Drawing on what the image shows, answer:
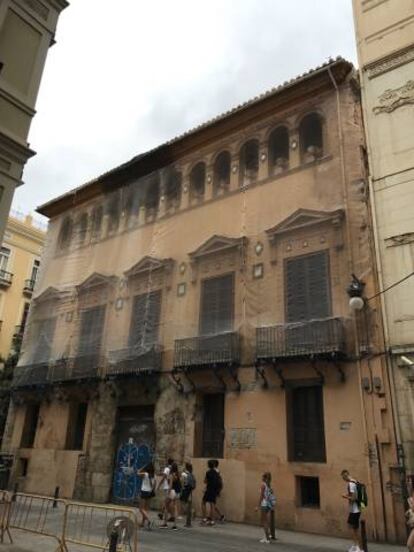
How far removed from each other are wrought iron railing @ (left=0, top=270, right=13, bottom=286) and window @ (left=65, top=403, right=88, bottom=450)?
608 inches

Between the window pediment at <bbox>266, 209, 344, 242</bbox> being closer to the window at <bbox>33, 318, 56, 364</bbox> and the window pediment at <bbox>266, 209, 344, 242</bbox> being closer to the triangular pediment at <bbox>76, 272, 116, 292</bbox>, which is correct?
the triangular pediment at <bbox>76, 272, 116, 292</bbox>

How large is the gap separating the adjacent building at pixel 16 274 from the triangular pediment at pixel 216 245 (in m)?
17.4

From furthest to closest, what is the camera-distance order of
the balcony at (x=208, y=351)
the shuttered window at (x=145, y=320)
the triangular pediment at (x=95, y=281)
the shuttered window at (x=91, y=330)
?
the triangular pediment at (x=95, y=281)
the shuttered window at (x=91, y=330)
the shuttered window at (x=145, y=320)
the balcony at (x=208, y=351)

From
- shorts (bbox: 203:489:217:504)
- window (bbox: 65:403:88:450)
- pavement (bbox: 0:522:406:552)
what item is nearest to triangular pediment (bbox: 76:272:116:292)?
window (bbox: 65:403:88:450)

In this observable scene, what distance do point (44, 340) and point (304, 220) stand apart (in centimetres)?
1228

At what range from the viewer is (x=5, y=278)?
3194 cm

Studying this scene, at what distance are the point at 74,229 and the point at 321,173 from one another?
1241 cm

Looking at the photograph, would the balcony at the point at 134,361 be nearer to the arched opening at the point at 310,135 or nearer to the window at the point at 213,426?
the window at the point at 213,426

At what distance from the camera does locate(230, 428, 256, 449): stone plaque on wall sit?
1380cm

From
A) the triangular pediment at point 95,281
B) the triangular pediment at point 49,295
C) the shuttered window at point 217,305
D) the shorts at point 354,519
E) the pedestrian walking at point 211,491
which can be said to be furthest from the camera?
the triangular pediment at point 49,295

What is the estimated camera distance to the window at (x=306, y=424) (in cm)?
1300

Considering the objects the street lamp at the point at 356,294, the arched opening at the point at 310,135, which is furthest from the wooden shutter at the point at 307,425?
the arched opening at the point at 310,135

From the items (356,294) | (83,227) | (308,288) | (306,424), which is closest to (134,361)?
(306,424)

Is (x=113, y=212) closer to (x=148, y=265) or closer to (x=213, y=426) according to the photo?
(x=148, y=265)
